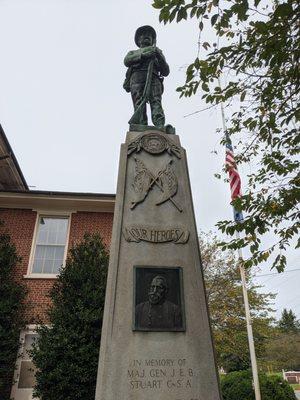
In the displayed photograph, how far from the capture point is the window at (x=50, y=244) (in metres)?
13.5

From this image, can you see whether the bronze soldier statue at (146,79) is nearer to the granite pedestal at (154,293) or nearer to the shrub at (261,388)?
the granite pedestal at (154,293)

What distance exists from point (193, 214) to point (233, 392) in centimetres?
1073

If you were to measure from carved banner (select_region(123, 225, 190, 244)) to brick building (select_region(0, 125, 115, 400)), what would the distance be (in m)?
8.57

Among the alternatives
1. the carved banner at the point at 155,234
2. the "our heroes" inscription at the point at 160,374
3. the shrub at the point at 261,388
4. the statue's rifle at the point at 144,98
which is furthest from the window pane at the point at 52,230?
the "our heroes" inscription at the point at 160,374

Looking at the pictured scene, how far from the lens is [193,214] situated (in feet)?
18.5

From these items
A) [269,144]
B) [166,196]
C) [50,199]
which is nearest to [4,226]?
[50,199]

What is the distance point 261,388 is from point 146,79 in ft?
36.4

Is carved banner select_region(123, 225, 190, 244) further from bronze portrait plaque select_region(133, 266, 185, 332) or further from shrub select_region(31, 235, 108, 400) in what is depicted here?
shrub select_region(31, 235, 108, 400)

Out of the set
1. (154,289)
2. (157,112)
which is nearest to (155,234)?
(154,289)

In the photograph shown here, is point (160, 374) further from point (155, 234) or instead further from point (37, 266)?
point (37, 266)

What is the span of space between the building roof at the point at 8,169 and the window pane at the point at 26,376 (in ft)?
29.0

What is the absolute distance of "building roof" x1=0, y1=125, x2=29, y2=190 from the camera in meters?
16.0

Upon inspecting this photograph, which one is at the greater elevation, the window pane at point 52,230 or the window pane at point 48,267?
the window pane at point 52,230

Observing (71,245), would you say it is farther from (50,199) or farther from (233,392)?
(233,392)
